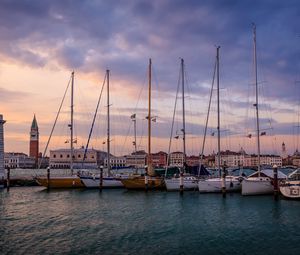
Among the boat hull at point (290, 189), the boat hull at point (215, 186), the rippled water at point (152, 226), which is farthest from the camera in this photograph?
the boat hull at point (215, 186)

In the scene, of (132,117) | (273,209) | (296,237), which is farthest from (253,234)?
(132,117)

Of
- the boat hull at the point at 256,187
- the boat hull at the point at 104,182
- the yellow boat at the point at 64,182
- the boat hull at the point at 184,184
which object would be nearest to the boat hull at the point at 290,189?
the boat hull at the point at 256,187

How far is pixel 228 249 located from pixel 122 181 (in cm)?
3516

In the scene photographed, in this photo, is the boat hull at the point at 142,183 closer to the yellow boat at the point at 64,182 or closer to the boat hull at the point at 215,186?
the boat hull at the point at 215,186

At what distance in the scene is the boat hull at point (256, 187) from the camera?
147 feet

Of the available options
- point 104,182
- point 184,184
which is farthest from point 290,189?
point 104,182

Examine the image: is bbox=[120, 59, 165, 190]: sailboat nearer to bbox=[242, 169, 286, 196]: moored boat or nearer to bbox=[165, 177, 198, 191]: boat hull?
bbox=[165, 177, 198, 191]: boat hull

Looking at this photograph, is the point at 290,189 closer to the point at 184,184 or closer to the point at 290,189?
the point at 290,189

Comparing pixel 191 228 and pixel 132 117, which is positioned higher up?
pixel 132 117

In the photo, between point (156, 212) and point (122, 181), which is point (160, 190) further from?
point (156, 212)

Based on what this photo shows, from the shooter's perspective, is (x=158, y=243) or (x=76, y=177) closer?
(x=158, y=243)

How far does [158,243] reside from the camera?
73.5ft

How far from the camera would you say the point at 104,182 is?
59.1 meters

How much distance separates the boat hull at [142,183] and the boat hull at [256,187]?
12881 mm
